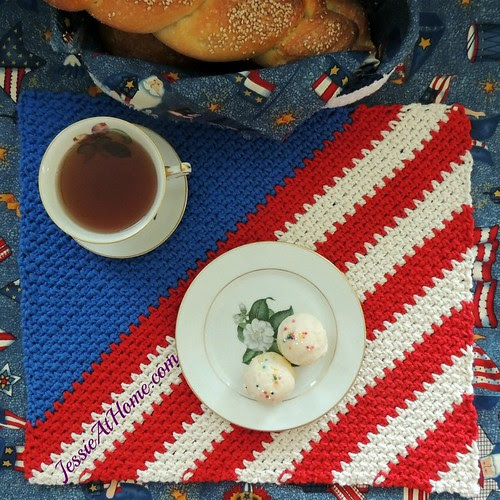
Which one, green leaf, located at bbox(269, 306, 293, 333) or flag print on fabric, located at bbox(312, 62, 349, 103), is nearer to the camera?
flag print on fabric, located at bbox(312, 62, 349, 103)

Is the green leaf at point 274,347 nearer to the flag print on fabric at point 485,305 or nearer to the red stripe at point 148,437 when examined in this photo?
the red stripe at point 148,437

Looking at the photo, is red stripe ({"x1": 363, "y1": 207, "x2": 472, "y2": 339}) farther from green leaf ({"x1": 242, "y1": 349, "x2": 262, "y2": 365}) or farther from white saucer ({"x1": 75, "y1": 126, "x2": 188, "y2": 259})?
white saucer ({"x1": 75, "y1": 126, "x2": 188, "y2": 259})

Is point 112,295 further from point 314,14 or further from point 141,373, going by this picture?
point 314,14

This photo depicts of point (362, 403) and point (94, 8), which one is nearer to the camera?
point (94, 8)

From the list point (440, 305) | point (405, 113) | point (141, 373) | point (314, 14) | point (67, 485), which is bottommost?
point (67, 485)

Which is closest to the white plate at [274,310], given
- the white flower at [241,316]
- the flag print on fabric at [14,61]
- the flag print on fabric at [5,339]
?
the white flower at [241,316]

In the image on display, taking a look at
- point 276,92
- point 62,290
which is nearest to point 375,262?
point 276,92

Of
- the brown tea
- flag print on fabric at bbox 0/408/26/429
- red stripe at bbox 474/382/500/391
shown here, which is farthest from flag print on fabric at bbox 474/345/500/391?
flag print on fabric at bbox 0/408/26/429
